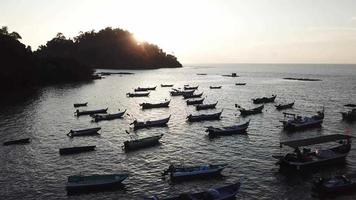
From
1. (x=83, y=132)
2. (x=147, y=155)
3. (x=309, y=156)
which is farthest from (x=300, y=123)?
(x=83, y=132)

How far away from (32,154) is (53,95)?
286 ft

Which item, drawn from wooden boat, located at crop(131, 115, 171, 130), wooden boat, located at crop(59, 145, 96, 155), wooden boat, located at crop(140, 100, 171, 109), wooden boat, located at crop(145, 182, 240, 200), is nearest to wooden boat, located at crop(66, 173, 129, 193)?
wooden boat, located at crop(145, 182, 240, 200)

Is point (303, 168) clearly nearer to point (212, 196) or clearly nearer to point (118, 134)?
point (212, 196)

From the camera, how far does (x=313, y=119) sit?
84.9 metres

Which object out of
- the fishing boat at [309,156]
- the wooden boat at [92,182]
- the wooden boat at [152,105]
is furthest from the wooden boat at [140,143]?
the wooden boat at [152,105]

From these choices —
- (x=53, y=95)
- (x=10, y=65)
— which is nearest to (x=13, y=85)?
(x=10, y=65)

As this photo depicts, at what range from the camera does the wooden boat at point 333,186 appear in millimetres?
45656

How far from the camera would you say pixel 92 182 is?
157 ft

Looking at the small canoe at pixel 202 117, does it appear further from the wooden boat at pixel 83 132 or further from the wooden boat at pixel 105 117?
the wooden boat at pixel 83 132

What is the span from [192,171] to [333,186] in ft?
57.7

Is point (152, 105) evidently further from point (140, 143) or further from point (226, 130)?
point (140, 143)

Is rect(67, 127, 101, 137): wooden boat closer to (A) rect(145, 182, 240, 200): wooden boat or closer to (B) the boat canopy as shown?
(B) the boat canopy

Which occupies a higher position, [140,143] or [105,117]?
[105,117]

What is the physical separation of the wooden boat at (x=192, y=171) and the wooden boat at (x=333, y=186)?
1260 centimetres
